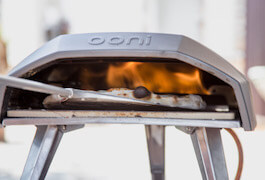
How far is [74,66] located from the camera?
897mm

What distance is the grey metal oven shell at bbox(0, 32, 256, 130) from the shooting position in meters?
0.57

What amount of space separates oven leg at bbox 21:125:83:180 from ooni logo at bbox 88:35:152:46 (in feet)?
0.73

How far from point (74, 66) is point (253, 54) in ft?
8.62

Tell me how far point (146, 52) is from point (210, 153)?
249 millimetres

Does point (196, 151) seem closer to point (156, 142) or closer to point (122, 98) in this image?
point (122, 98)

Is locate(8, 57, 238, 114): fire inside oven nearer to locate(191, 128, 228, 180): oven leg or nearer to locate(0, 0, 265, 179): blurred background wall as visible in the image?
locate(191, 128, 228, 180): oven leg

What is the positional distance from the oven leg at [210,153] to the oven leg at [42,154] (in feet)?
1.04

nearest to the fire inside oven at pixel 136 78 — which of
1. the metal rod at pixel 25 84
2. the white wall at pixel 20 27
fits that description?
the metal rod at pixel 25 84

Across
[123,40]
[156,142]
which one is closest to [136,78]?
[156,142]

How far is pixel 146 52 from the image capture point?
1.88 feet

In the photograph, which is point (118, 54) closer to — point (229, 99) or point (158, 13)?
point (229, 99)

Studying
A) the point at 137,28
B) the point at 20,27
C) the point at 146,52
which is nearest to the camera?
the point at 146,52

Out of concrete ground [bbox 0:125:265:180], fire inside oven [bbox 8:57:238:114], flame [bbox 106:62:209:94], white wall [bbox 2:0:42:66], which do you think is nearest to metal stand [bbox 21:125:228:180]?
fire inside oven [bbox 8:57:238:114]

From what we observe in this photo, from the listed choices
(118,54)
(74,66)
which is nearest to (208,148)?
(118,54)
